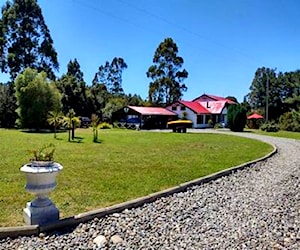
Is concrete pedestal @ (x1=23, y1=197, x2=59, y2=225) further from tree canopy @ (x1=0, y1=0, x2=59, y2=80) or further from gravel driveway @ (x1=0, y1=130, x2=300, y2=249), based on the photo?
tree canopy @ (x1=0, y1=0, x2=59, y2=80)

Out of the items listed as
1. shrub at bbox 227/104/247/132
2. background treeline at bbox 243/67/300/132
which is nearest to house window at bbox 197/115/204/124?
background treeline at bbox 243/67/300/132

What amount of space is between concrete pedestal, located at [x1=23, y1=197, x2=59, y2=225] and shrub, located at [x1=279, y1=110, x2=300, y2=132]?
33.7 m

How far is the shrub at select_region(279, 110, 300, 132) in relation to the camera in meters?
33.8

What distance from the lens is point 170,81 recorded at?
50969mm

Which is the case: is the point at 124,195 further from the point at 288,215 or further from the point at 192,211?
the point at 288,215

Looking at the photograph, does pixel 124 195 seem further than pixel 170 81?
No

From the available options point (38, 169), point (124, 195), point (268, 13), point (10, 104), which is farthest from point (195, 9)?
point (10, 104)

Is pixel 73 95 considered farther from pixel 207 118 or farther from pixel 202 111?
pixel 207 118

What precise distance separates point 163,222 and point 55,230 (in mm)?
1597

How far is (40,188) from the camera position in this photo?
4168mm

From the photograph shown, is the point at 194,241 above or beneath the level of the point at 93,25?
beneath

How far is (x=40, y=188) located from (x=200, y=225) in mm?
2414

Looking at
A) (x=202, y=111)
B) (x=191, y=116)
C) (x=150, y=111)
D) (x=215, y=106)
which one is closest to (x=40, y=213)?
(x=150, y=111)

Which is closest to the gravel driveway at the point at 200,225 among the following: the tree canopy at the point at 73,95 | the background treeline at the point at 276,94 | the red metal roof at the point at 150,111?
the red metal roof at the point at 150,111
